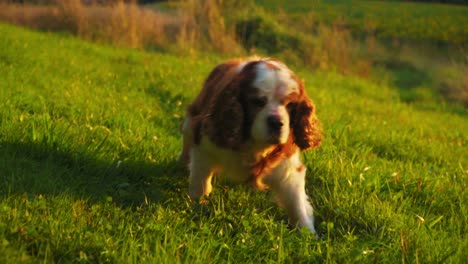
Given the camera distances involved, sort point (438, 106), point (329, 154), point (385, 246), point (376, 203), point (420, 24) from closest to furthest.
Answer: point (385, 246) < point (376, 203) < point (329, 154) < point (438, 106) < point (420, 24)

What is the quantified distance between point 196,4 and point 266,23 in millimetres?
3564

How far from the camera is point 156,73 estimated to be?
8.38 metres

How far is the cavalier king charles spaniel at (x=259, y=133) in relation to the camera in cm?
324

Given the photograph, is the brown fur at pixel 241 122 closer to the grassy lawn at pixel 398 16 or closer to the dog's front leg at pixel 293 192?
the dog's front leg at pixel 293 192

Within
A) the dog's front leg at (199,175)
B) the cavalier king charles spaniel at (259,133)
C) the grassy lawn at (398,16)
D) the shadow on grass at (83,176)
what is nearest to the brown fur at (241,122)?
the cavalier king charles spaniel at (259,133)

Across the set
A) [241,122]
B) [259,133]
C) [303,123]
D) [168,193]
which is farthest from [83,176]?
[303,123]

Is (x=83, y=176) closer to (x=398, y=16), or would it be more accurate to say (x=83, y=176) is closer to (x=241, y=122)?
(x=241, y=122)

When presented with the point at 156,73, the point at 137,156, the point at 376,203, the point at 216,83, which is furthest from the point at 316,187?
the point at 156,73

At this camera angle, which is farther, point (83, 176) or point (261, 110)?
point (83, 176)

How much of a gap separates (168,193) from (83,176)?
55 cm

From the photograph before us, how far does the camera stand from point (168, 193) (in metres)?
3.74

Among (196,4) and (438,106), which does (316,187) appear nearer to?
(438,106)

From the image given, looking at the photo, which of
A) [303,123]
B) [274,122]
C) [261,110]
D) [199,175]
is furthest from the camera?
[199,175]

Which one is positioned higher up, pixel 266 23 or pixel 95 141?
pixel 95 141
